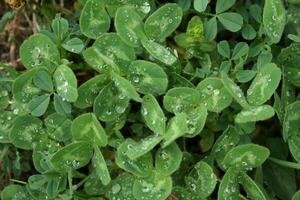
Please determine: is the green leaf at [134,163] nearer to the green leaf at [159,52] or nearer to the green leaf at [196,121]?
the green leaf at [196,121]

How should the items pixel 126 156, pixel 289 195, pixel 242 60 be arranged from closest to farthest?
1. pixel 126 156
2. pixel 242 60
3. pixel 289 195

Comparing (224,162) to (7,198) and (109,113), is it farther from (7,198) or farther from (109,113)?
(7,198)

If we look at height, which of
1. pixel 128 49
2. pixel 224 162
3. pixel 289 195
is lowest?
pixel 289 195

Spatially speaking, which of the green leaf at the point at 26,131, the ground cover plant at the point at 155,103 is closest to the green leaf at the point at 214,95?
the ground cover plant at the point at 155,103

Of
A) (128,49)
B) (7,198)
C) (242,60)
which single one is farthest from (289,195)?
(7,198)

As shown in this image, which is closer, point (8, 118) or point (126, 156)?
point (126, 156)

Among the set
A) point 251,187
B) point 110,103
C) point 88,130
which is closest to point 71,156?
point 88,130

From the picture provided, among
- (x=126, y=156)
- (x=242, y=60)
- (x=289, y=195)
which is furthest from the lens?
(x=289, y=195)
